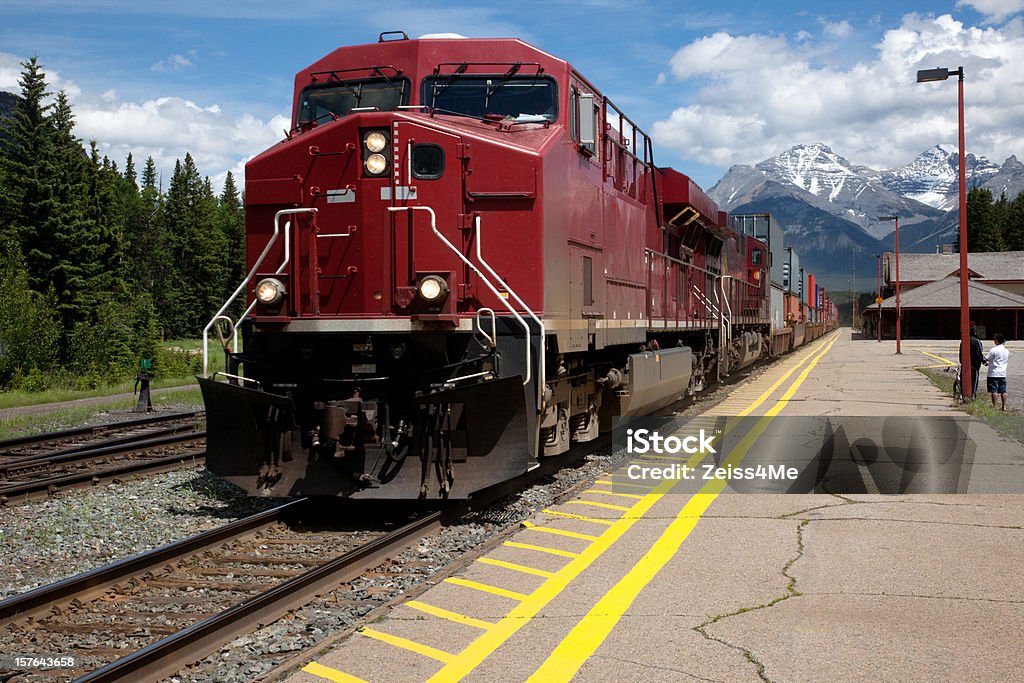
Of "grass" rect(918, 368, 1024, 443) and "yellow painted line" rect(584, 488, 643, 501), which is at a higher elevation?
"grass" rect(918, 368, 1024, 443)

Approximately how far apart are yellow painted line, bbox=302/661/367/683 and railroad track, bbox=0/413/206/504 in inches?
242

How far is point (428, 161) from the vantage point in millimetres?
7797

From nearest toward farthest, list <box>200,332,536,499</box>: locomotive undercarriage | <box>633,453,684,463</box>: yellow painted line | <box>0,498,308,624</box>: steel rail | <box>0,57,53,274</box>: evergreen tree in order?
<box>0,498,308,624</box>: steel rail
<box>200,332,536,499</box>: locomotive undercarriage
<box>633,453,684,463</box>: yellow painted line
<box>0,57,53,274</box>: evergreen tree

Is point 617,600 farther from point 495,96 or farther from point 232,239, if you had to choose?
point 232,239

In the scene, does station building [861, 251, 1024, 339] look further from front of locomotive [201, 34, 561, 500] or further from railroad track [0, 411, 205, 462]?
front of locomotive [201, 34, 561, 500]

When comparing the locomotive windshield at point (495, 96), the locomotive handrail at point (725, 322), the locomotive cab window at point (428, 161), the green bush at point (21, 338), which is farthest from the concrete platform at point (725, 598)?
the green bush at point (21, 338)

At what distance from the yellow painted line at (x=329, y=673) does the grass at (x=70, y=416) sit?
12.5m

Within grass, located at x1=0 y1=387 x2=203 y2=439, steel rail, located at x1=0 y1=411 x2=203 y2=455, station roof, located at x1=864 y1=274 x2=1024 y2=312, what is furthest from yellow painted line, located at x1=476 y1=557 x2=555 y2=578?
station roof, located at x1=864 y1=274 x2=1024 y2=312

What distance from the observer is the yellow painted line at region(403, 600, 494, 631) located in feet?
16.9

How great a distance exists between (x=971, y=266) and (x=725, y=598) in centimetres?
8969

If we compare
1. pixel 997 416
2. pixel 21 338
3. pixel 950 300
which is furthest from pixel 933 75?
pixel 950 300

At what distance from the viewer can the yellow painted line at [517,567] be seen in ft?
20.2

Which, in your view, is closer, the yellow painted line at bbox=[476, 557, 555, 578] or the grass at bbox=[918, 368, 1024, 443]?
the yellow painted line at bbox=[476, 557, 555, 578]

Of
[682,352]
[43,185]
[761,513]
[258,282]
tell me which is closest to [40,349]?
[43,185]
